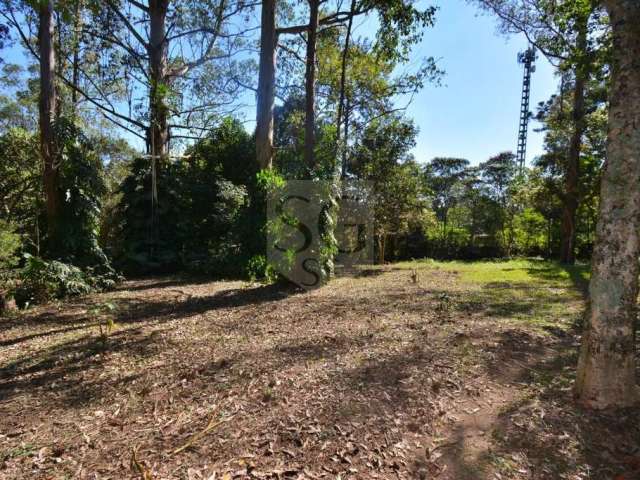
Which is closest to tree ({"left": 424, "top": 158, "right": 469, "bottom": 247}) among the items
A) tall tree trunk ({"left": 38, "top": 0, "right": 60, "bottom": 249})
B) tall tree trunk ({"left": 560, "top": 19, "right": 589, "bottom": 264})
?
tall tree trunk ({"left": 560, "top": 19, "right": 589, "bottom": 264})

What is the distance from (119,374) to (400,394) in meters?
2.23

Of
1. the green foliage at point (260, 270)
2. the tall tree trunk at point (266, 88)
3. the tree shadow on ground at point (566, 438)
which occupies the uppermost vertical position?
the tall tree trunk at point (266, 88)

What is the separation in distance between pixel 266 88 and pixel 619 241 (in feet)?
22.4

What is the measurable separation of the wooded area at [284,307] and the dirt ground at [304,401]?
0.7 inches

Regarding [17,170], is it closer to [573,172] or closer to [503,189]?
[573,172]

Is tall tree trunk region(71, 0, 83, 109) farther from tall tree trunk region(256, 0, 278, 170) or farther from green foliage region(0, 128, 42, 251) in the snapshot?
tall tree trunk region(256, 0, 278, 170)

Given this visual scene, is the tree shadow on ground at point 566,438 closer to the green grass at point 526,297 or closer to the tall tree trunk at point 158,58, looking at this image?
the green grass at point 526,297

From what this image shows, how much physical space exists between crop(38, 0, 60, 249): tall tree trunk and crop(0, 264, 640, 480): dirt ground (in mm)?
2540

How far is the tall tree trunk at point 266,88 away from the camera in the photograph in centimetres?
725

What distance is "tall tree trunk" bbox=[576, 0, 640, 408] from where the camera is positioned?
6.75 ft

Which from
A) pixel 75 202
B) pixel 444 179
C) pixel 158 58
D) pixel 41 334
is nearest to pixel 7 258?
pixel 75 202

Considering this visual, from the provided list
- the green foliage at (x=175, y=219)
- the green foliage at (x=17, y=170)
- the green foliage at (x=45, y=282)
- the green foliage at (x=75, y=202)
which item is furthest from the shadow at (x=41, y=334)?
the green foliage at (x=17, y=170)

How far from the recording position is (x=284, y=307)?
5250 millimetres

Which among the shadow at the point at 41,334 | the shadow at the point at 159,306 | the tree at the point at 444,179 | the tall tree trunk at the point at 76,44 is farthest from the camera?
the tree at the point at 444,179
